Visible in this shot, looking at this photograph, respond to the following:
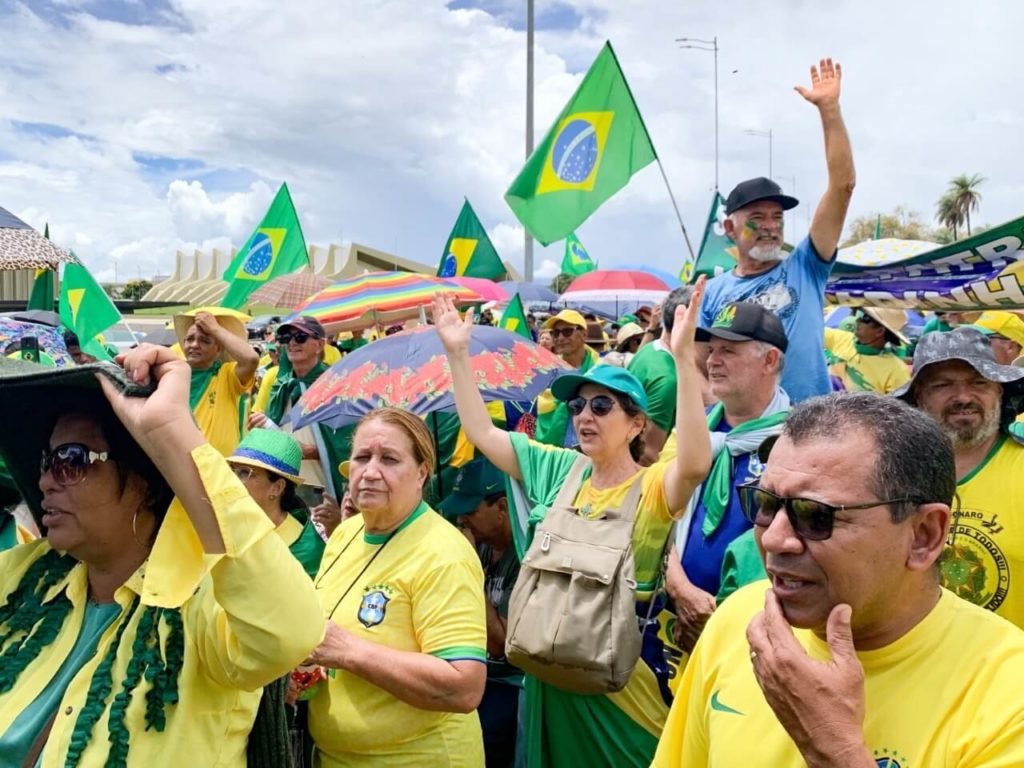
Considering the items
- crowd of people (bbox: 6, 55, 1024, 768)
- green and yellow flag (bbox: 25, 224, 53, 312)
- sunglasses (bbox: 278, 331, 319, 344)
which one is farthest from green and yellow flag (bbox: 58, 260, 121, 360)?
crowd of people (bbox: 6, 55, 1024, 768)

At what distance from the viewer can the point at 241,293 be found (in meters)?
10.1

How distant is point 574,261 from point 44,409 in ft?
63.7

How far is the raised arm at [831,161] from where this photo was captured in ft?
11.3

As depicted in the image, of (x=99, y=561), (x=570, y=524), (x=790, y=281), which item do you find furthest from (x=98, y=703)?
(x=790, y=281)

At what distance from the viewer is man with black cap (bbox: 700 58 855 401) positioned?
3.49 metres

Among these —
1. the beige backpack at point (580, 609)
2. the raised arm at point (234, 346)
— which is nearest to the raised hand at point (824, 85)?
the beige backpack at point (580, 609)

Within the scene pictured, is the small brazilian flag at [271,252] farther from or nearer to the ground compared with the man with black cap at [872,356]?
farther from the ground

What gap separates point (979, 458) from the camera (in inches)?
115

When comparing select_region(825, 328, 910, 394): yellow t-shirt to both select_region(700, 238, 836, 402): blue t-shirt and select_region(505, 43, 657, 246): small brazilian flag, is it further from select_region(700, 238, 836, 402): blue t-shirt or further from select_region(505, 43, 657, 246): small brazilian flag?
select_region(700, 238, 836, 402): blue t-shirt

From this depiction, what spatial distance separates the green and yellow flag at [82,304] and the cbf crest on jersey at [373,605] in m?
5.70

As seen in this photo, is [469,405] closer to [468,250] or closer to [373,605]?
[373,605]

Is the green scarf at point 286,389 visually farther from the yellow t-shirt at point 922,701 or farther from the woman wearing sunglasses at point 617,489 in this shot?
the yellow t-shirt at point 922,701

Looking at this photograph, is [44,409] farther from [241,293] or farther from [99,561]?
[241,293]

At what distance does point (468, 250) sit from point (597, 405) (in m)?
7.70
